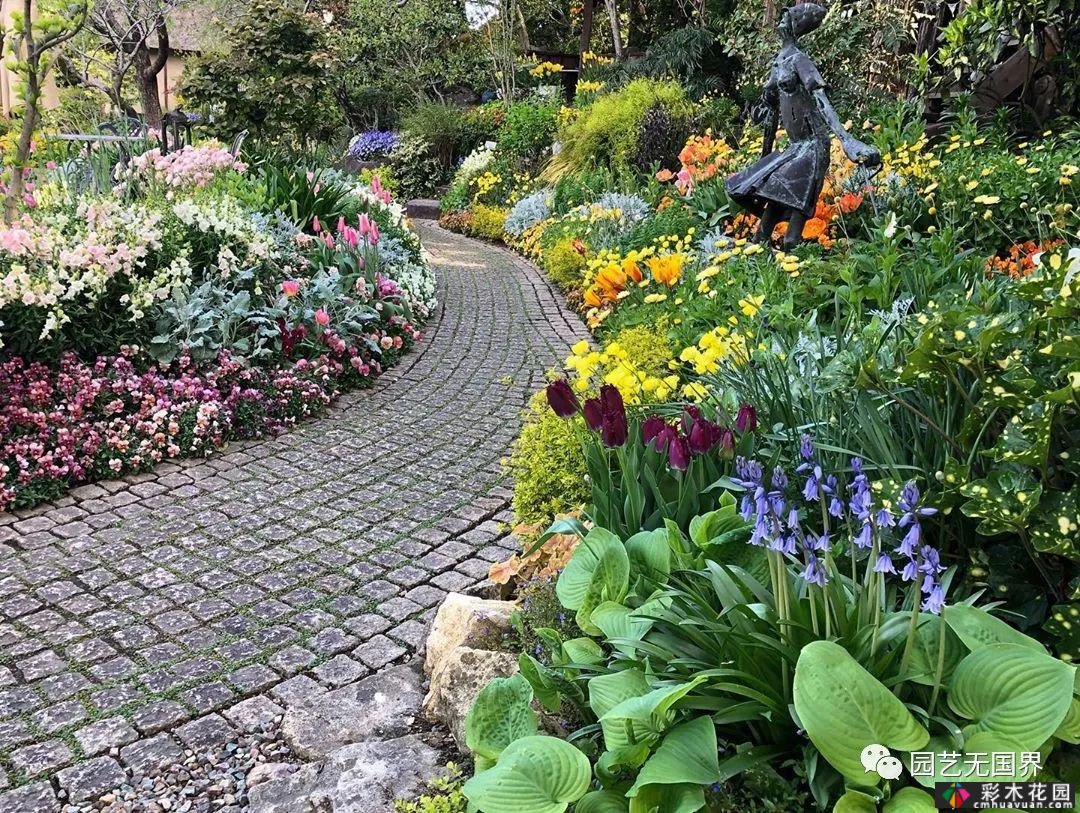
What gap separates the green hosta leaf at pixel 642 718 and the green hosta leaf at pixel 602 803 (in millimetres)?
95

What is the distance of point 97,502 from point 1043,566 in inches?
153

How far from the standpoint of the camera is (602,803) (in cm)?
171

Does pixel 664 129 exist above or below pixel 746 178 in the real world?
above

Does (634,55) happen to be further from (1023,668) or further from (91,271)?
(1023,668)

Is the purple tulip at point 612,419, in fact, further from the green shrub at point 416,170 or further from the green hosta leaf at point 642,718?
the green shrub at point 416,170

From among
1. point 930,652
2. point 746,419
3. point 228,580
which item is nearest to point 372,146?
point 228,580

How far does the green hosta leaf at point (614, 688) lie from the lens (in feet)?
6.10

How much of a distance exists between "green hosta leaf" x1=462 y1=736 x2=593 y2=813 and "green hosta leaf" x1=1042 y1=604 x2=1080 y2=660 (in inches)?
39.7

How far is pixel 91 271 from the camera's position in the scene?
441 cm

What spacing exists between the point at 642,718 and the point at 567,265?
6.93 m

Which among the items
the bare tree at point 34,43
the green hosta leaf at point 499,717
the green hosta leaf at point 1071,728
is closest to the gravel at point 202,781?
the green hosta leaf at point 499,717

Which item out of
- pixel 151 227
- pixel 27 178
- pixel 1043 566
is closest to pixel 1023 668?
pixel 1043 566

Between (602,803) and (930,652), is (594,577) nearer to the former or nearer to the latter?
(602,803)

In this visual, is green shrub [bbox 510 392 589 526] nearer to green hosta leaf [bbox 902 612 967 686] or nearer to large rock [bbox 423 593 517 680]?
large rock [bbox 423 593 517 680]
